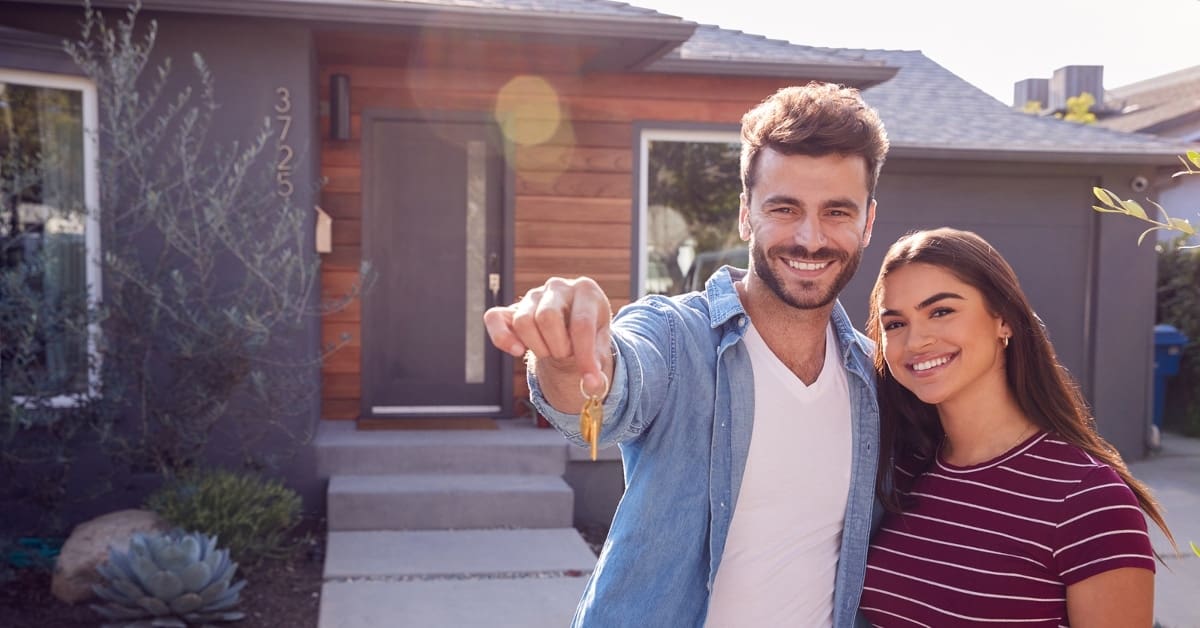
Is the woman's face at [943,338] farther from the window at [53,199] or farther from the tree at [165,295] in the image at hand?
the window at [53,199]

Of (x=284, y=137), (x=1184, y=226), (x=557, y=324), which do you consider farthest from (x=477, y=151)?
(x=557, y=324)

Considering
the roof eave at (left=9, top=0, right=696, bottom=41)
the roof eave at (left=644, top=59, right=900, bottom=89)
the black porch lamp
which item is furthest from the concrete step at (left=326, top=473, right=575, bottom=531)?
the roof eave at (left=644, top=59, right=900, bottom=89)

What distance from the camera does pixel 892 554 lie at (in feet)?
6.79

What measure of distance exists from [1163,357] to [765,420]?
9.39 m

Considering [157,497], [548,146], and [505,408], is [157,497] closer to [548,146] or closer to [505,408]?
[505,408]

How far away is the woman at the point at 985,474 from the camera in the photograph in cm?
178

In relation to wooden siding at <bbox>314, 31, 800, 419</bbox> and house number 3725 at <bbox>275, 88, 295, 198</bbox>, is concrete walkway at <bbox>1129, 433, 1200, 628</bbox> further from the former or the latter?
house number 3725 at <bbox>275, 88, 295, 198</bbox>

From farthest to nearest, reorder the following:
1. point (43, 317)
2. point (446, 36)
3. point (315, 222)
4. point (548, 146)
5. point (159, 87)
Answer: point (548, 146) < point (315, 222) < point (446, 36) < point (159, 87) < point (43, 317)

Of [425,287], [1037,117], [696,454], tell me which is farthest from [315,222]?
[1037,117]

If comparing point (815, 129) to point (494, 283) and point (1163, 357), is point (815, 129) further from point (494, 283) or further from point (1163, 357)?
point (1163, 357)

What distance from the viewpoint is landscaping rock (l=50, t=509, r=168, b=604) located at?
4504 mm

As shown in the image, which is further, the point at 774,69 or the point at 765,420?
the point at 774,69

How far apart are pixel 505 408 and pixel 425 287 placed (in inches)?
41.9

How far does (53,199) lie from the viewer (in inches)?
221
